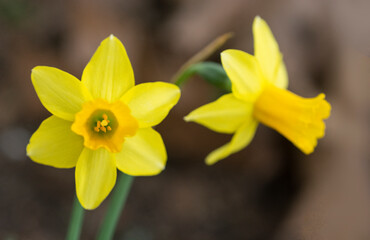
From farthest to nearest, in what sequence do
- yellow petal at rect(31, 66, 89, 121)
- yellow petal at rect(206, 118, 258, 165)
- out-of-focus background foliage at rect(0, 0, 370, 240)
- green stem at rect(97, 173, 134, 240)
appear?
out-of-focus background foliage at rect(0, 0, 370, 240) → green stem at rect(97, 173, 134, 240) → yellow petal at rect(206, 118, 258, 165) → yellow petal at rect(31, 66, 89, 121)

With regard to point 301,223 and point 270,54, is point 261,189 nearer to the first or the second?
point 301,223

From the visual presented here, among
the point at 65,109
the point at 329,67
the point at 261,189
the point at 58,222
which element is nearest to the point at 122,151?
the point at 65,109

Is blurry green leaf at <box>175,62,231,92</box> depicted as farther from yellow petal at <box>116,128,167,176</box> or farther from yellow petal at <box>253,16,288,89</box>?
yellow petal at <box>116,128,167,176</box>

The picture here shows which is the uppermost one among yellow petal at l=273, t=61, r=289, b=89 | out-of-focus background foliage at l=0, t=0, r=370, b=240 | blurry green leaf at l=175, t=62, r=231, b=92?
blurry green leaf at l=175, t=62, r=231, b=92

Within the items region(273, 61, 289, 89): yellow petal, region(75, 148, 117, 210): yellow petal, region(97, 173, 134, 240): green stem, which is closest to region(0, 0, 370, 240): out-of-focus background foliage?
region(97, 173, 134, 240): green stem

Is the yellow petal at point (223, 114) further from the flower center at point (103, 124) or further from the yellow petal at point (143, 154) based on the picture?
the flower center at point (103, 124)

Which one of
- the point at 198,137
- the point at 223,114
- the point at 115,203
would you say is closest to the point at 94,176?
the point at 115,203
